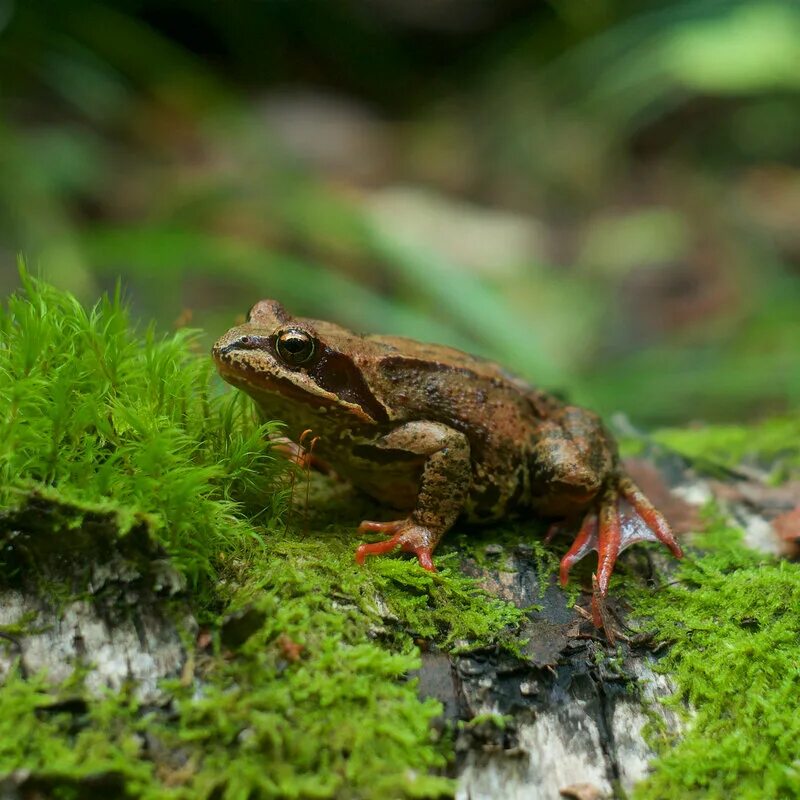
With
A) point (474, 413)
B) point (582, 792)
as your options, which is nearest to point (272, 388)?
point (474, 413)

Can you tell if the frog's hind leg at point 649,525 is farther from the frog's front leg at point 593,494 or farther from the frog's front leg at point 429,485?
the frog's front leg at point 429,485

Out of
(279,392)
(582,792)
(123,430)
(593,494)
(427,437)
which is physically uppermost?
(279,392)

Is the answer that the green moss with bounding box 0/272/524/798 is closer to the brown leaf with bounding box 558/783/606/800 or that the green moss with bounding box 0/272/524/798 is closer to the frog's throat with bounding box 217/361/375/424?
the frog's throat with bounding box 217/361/375/424

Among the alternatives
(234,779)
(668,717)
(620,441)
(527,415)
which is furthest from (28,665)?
(620,441)

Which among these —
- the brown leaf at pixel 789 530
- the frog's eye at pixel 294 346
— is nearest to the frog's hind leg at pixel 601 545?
the brown leaf at pixel 789 530

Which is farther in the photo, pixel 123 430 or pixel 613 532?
pixel 613 532

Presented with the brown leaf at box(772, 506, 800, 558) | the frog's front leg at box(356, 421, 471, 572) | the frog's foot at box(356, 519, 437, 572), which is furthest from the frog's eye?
the brown leaf at box(772, 506, 800, 558)

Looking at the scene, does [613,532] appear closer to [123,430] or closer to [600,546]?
[600,546]
